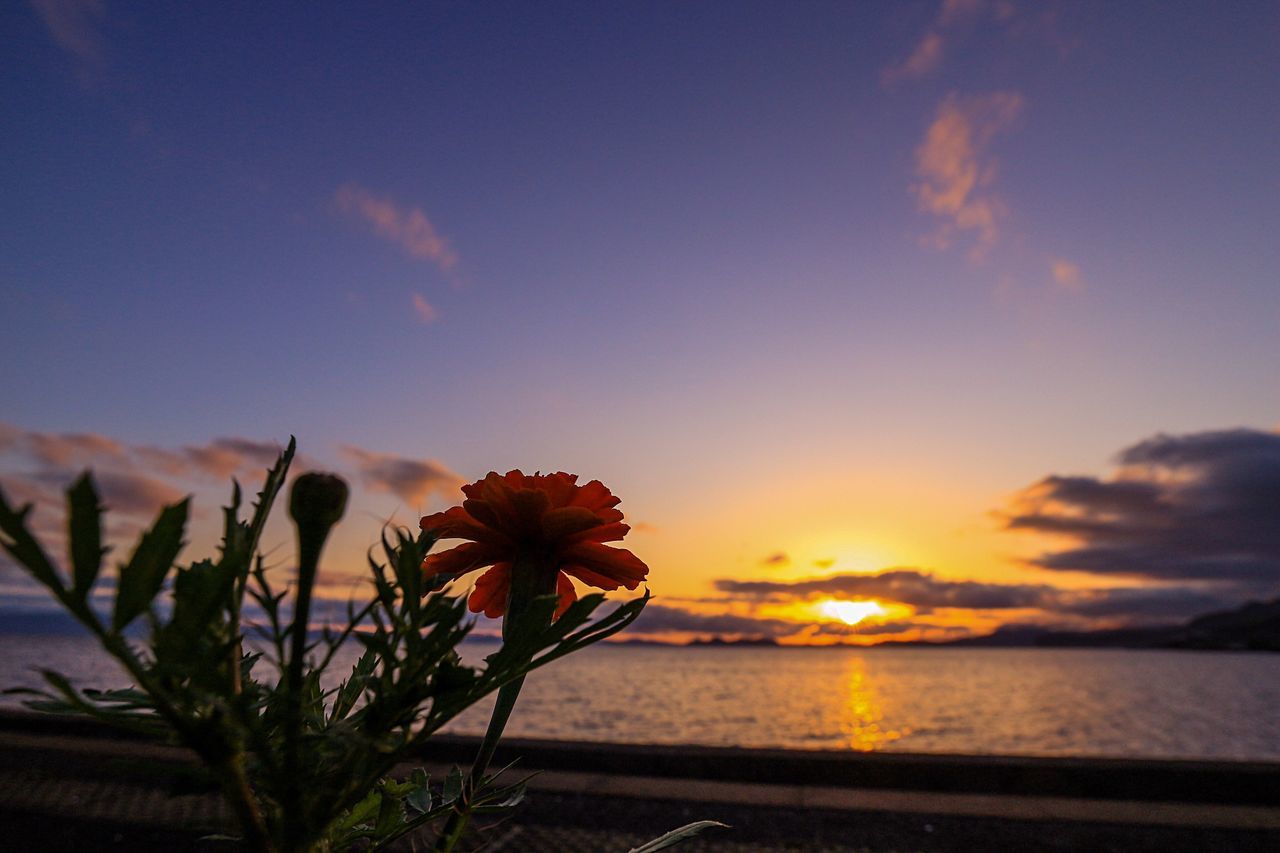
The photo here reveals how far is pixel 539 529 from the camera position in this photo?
0.74m

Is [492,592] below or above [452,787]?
above

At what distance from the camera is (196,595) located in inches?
18.1

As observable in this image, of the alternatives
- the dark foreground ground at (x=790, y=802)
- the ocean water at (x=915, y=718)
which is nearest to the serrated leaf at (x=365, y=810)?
the dark foreground ground at (x=790, y=802)

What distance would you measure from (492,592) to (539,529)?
0.17 metres

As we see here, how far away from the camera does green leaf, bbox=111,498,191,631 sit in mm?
443

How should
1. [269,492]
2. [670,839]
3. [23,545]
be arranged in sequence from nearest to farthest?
[23,545] → [269,492] → [670,839]

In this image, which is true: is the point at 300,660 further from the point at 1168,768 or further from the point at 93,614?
the point at 1168,768

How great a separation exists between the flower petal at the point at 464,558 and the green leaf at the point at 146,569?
0.33m

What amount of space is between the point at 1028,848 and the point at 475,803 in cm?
577

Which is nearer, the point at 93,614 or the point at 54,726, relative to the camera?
the point at 93,614

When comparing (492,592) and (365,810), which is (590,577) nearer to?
(492,592)

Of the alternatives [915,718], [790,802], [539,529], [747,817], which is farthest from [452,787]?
[915,718]

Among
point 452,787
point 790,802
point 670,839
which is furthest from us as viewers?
point 790,802

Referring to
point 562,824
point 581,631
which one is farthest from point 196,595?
point 562,824
